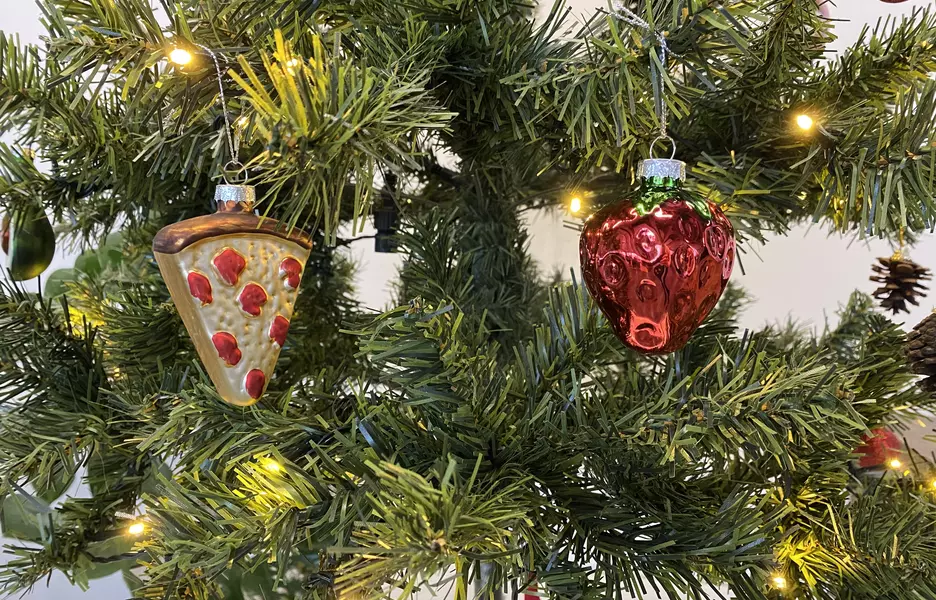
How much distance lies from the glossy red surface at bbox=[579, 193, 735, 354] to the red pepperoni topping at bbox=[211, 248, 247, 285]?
0.44 feet

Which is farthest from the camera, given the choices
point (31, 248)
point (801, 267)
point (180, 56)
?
point (801, 267)

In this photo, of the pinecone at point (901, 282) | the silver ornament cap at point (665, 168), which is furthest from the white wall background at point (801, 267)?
the silver ornament cap at point (665, 168)

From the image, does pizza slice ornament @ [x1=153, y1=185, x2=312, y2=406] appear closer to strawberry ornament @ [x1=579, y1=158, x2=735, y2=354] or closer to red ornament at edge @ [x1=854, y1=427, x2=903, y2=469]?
strawberry ornament @ [x1=579, y1=158, x2=735, y2=354]

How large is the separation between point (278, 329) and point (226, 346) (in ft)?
0.07

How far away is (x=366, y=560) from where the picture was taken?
21 cm

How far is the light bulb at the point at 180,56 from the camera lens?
0.23 metres

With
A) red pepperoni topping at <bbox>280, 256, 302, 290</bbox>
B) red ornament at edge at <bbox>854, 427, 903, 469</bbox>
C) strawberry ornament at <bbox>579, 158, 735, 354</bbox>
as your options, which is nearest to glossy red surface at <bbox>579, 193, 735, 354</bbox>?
strawberry ornament at <bbox>579, 158, 735, 354</bbox>

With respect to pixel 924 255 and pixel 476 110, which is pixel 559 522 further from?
pixel 924 255

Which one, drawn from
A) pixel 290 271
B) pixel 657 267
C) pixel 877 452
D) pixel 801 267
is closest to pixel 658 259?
pixel 657 267

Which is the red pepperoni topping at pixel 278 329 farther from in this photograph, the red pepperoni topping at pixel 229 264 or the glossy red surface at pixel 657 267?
the glossy red surface at pixel 657 267

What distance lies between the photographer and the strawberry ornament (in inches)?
10.0

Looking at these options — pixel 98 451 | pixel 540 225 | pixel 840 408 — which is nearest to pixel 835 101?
pixel 840 408

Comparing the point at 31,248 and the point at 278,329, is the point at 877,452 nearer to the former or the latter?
the point at 278,329

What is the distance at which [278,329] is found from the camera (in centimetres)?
27
